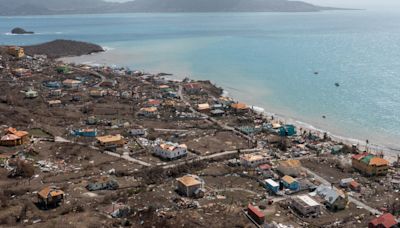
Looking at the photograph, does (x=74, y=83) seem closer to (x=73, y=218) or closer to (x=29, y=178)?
(x=29, y=178)

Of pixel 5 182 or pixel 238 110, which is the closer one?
pixel 5 182

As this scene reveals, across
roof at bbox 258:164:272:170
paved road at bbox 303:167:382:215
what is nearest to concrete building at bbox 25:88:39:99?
roof at bbox 258:164:272:170

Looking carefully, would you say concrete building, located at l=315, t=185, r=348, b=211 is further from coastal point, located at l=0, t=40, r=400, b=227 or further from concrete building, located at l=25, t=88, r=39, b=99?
concrete building, located at l=25, t=88, r=39, b=99

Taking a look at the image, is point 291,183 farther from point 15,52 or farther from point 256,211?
point 15,52

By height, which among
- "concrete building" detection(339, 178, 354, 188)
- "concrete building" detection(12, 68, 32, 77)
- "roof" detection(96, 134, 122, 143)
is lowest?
"concrete building" detection(339, 178, 354, 188)

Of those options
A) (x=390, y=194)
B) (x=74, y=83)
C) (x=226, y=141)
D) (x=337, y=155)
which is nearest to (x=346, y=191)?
(x=390, y=194)
